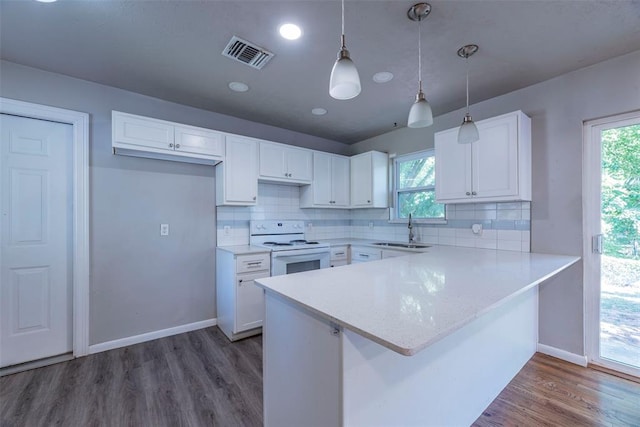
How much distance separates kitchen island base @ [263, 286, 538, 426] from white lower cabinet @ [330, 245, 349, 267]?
1.96m

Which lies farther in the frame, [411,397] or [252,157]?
[252,157]

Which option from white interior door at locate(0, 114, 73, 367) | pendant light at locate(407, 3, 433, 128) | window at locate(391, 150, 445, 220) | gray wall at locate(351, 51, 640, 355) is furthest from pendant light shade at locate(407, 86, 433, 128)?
white interior door at locate(0, 114, 73, 367)

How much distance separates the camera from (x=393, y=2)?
1.53 meters

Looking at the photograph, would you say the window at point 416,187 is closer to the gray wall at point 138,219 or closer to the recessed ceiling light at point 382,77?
the recessed ceiling light at point 382,77

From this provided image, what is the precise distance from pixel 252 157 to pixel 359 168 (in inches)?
62.3

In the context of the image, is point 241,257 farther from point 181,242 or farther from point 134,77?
point 134,77

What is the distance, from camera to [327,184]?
3812mm

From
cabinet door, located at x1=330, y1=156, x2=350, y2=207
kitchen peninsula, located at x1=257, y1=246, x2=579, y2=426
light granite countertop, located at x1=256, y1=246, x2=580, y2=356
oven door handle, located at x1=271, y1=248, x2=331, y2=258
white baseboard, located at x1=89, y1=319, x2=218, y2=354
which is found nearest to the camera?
light granite countertop, located at x1=256, y1=246, x2=580, y2=356

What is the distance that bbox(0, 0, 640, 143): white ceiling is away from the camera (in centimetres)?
158

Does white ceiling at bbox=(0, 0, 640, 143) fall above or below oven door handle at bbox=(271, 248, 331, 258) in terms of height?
above

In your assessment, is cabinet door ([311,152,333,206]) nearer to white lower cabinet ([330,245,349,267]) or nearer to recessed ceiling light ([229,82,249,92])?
white lower cabinet ([330,245,349,267])

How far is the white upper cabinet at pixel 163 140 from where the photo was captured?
2393mm

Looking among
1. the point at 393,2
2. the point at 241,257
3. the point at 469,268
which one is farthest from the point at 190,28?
the point at 469,268

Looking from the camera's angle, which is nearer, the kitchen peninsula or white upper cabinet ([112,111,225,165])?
the kitchen peninsula
